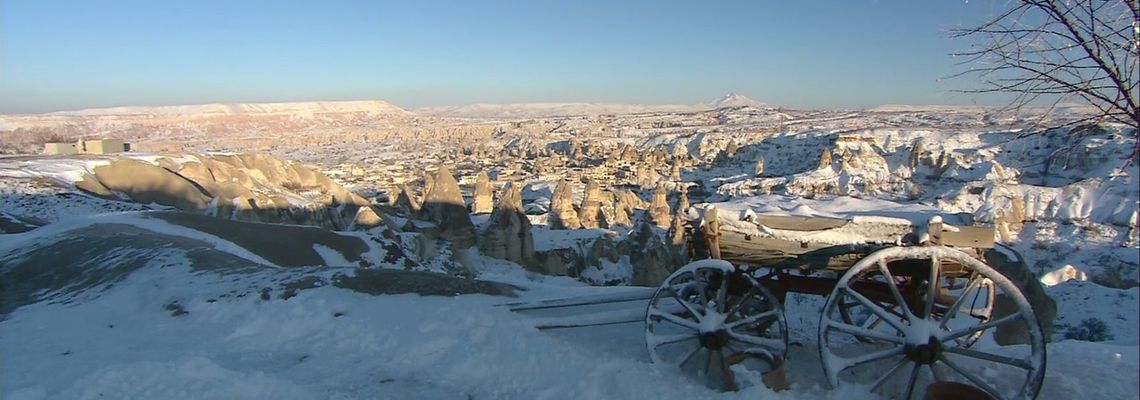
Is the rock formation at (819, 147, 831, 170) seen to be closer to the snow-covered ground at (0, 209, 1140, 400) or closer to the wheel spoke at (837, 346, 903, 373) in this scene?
the snow-covered ground at (0, 209, 1140, 400)

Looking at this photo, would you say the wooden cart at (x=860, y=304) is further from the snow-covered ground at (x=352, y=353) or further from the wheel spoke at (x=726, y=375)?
the snow-covered ground at (x=352, y=353)

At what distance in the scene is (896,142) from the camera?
73562mm

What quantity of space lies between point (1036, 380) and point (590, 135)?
135 meters

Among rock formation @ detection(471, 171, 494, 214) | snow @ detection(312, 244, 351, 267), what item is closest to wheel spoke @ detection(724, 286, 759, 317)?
snow @ detection(312, 244, 351, 267)

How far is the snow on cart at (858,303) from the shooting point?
4273 mm

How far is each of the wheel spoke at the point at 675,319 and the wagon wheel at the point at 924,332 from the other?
102 cm

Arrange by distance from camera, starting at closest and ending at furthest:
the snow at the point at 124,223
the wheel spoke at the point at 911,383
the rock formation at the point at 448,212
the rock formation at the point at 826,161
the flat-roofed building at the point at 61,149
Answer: the wheel spoke at the point at 911,383, the snow at the point at 124,223, the rock formation at the point at 448,212, the flat-roofed building at the point at 61,149, the rock formation at the point at 826,161

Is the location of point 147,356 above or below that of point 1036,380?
below

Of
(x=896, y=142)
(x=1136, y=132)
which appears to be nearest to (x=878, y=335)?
(x=1136, y=132)

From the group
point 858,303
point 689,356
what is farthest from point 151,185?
point 858,303

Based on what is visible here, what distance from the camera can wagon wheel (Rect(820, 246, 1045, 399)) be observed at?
4062 millimetres

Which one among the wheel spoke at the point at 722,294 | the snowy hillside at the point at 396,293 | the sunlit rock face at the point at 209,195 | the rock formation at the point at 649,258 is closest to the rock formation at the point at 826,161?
the snowy hillside at the point at 396,293

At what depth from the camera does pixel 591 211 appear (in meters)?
32.0

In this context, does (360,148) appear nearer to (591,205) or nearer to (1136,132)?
(591,205)
